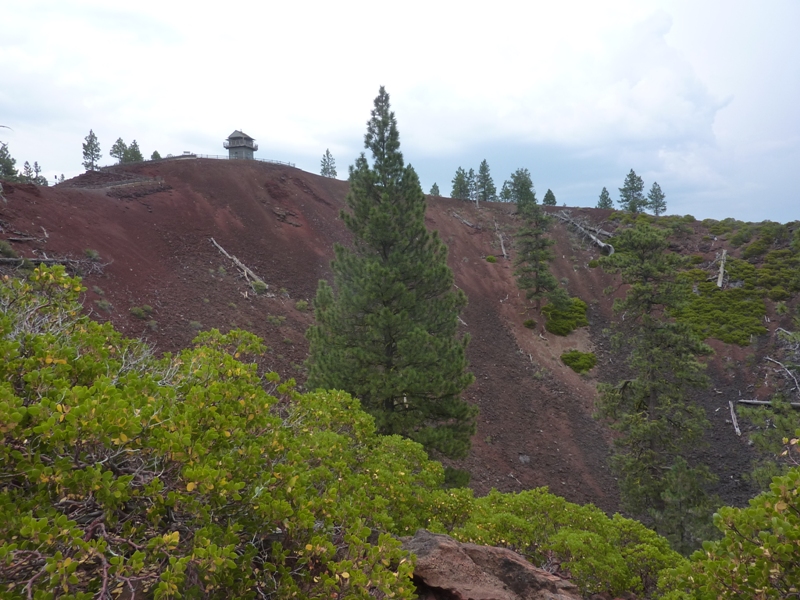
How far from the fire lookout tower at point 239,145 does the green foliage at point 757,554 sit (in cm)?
5420

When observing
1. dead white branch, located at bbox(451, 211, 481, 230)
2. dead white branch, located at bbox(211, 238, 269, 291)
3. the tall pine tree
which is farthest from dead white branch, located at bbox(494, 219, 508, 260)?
the tall pine tree

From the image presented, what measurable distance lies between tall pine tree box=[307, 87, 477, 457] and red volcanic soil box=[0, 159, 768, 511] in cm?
578

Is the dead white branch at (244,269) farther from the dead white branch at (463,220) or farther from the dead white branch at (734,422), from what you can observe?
the dead white branch at (463,220)

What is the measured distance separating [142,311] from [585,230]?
4386 centimetres

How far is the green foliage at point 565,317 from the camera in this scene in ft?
108

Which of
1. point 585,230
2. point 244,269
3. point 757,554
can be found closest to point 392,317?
point 757,554

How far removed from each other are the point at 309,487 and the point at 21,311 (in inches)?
143

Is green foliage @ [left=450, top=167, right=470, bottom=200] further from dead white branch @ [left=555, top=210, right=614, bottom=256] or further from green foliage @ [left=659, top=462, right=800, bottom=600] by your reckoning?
green foliage @ [left=659, top=462, right=800, bottom=600]

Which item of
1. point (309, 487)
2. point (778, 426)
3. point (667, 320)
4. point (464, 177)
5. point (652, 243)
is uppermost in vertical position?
point (464, 177)

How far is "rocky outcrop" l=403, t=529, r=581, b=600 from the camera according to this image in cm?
458

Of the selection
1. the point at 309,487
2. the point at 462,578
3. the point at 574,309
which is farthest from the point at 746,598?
the point at 574,309

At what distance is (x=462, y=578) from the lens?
472 centimetres

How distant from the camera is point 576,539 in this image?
670 centimetres

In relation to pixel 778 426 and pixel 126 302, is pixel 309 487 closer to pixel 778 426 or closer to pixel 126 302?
pixel 778 426
